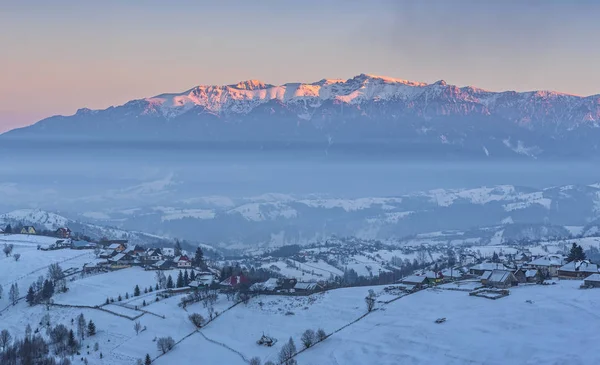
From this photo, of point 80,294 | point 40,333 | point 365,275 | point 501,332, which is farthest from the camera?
point 365,275

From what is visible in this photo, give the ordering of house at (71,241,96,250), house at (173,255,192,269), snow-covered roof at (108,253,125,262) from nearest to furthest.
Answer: house at (173,255,192,269) < snow-covered roof at (108,253,125,262) < house at (71,241,96,250)

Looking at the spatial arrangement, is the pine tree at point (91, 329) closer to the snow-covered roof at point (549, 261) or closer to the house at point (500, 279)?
the house at point (500, 279)

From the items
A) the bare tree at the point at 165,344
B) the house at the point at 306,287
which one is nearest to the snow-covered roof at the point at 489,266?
the house at the point at 306,287

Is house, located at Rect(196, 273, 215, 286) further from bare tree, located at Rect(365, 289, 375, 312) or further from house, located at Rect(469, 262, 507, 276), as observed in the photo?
house, located at Rect(469, 262, 507, 276)

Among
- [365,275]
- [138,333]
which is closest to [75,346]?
[138,333]

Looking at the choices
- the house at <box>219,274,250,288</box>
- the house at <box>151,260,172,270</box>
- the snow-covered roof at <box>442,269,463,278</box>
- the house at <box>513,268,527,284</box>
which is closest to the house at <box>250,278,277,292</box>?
the house at <box>219,274,250,288</box>

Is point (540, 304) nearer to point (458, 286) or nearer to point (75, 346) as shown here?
point (458, 286)

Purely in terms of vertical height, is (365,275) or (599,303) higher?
(599,303)
